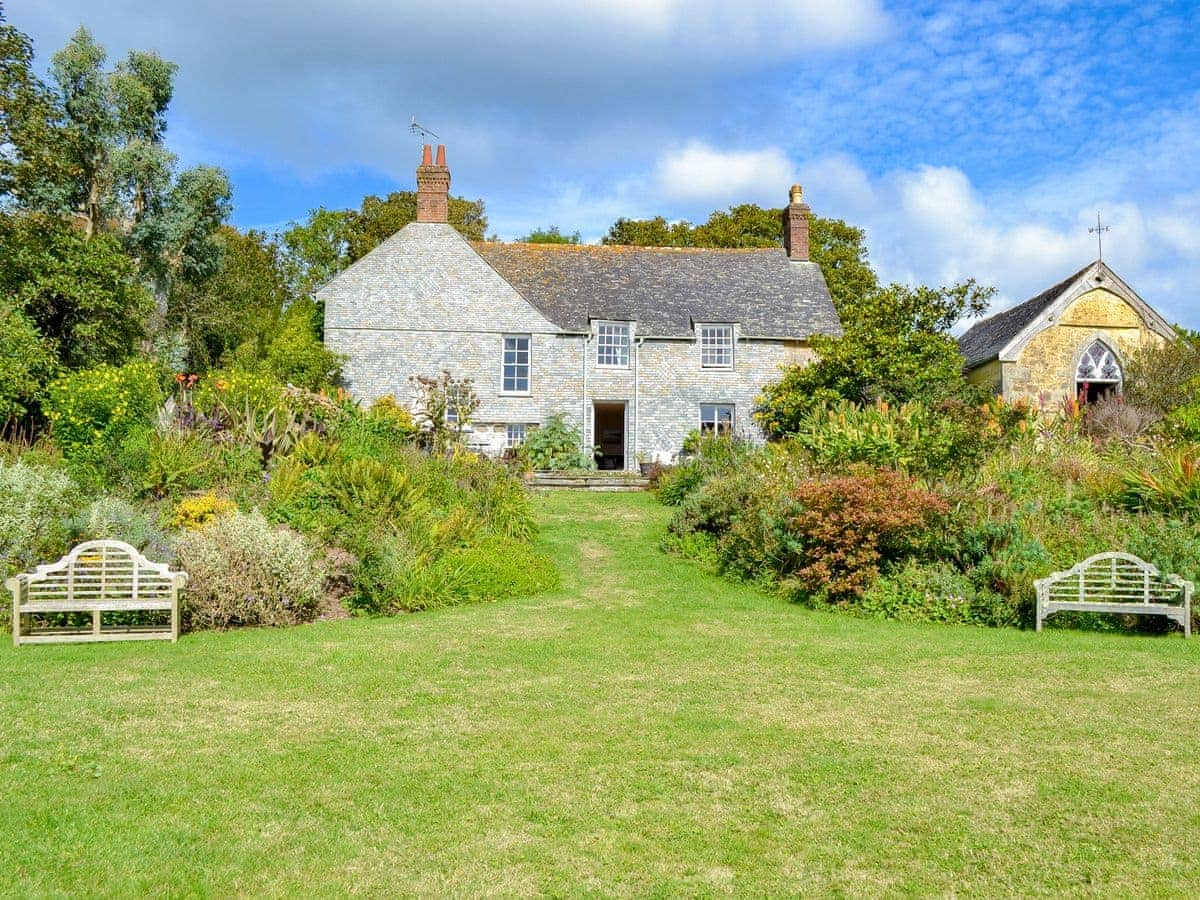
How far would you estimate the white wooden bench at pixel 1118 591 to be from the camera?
28.3 ft

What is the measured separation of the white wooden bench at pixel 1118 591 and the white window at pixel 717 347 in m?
17.6

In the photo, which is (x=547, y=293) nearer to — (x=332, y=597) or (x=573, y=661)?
(x=332, y=597)

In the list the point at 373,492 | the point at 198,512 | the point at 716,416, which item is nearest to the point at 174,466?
the point at 198,512

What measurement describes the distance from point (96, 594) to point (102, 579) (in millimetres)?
354

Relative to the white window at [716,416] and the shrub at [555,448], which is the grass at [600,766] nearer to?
the shrub at [555,448]

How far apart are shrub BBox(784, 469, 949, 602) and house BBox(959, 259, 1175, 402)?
1499 centimetres

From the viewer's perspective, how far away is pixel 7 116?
1486 cm

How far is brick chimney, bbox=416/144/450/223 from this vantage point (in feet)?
85.9

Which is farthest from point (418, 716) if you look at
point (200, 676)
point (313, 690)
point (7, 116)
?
point (7, 116)

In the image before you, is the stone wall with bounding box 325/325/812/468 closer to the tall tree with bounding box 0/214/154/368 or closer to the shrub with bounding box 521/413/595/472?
the shrub with bounding box 521/413/595/472

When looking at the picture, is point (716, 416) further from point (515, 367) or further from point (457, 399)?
point (457, 399)

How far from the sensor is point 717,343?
2644 cm

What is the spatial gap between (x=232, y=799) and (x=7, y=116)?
15263 millimetres

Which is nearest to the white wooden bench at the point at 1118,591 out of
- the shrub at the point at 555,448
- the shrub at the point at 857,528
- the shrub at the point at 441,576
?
the shrub at the point at 857,528
